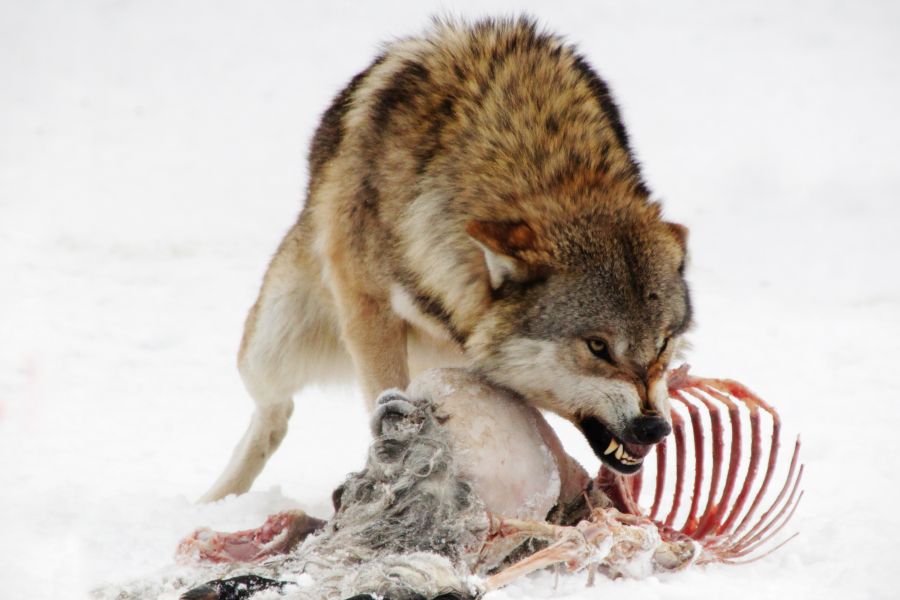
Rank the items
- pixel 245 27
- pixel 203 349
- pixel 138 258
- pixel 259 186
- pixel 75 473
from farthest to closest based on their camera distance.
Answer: pixel 245 27, pixel 259 186, pixel 138 258, pixel 203 349, pixel 75 473

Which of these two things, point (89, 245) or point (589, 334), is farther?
point (89, 245)

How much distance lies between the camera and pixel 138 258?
26.3 ft

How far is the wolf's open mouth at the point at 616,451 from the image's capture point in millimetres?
2943

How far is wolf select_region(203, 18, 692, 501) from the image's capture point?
2957 mm

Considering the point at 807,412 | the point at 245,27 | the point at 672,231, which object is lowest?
the point at 807,412

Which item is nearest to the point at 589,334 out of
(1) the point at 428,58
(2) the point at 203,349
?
(1) the point at 428,58

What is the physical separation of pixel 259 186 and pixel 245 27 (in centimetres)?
347

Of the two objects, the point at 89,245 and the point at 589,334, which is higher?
the point at 89,245

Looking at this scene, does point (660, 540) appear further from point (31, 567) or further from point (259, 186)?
point (259, 186)

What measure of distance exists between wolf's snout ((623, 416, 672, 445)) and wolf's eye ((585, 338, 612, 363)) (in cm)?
20

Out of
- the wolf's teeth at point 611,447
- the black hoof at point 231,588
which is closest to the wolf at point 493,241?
the wolf's teeth at point 611,447

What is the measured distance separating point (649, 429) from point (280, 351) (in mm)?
2139

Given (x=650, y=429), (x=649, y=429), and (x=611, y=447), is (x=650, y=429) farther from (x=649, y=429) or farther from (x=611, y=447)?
(x=611, y=447)

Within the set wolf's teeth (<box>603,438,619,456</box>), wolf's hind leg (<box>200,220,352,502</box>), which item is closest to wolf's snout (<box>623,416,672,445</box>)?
wolf's teeth (<box>603,438,619,456</box>)
